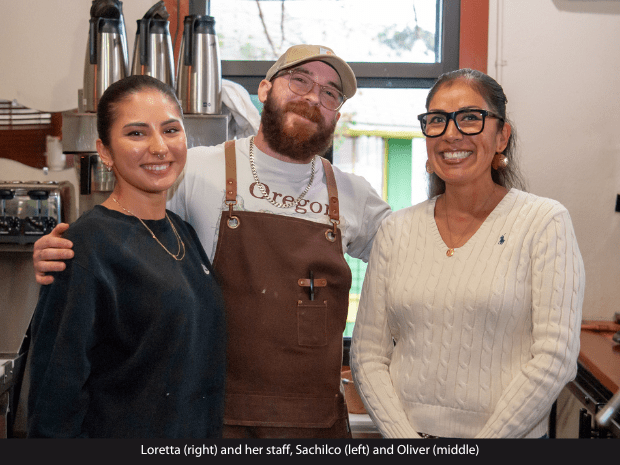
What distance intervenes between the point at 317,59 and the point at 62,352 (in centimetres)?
108

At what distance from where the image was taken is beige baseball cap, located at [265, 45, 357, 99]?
5.63 ft

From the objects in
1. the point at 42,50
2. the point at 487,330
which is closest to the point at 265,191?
the point at 487,330

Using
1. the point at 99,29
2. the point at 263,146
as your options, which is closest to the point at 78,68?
the point at 99,29

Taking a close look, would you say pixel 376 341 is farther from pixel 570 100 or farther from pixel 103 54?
pixel 570 100

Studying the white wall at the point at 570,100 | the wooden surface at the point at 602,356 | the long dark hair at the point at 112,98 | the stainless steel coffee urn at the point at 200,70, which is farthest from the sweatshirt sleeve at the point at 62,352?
the white wall at the point at 570,100

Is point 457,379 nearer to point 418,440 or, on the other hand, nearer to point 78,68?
point 418,440

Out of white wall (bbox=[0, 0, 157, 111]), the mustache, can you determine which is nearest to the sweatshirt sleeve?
the mustache

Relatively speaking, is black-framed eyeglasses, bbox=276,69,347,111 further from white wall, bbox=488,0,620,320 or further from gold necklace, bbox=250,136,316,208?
white wall, bbox=488,0,620,320

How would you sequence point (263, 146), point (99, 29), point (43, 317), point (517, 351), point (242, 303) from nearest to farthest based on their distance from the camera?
point (43, 317) < point (517, 351) < point (242, 303) < point (263, 146) < point (99, 29)

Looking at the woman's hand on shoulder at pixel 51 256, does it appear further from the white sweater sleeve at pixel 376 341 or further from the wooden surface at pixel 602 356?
the wooden surface at pixel 602 356

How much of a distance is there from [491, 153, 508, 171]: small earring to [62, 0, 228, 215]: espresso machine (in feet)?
3.34

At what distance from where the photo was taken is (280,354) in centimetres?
155

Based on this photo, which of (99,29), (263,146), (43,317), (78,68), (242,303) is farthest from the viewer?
(78,68)

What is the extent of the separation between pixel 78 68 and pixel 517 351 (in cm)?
227
